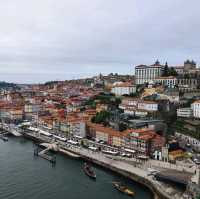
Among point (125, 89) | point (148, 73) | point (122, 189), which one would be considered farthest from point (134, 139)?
point (148, 73)

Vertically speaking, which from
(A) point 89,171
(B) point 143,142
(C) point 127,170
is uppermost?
(B) point 143,142

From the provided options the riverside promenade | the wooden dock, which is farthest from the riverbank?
the wooden dock

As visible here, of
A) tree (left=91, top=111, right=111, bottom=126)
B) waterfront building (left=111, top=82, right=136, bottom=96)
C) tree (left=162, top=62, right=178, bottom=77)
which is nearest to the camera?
tree (left=91, top=111, right=111, bottom=126)

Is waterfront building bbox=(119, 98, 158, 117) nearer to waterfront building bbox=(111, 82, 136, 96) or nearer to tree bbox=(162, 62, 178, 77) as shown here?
waterfront building bbox=(111, 82, 136, 96)

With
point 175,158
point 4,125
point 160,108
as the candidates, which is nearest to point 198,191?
point 175,158

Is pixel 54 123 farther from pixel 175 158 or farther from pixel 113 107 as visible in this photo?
pixel 175 158

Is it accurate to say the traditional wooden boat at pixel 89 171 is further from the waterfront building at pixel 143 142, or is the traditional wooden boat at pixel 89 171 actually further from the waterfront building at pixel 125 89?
the waterfront building at pixel 125 89

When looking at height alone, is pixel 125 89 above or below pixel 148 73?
below

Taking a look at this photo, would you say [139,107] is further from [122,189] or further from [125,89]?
[122,189]
